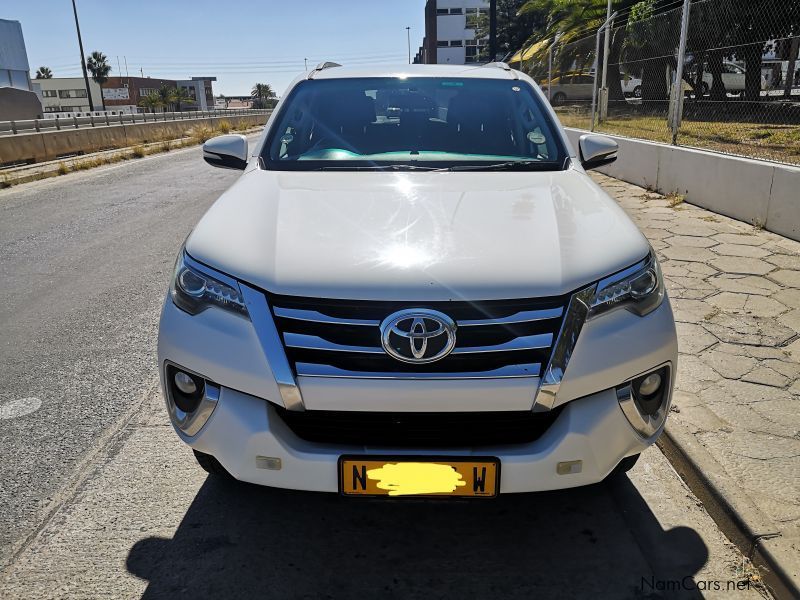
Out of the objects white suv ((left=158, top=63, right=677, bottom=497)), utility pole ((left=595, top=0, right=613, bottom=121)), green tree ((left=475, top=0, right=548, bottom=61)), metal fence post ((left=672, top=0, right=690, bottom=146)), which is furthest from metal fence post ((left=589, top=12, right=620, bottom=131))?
green tree ((left=475, top=0, right=548, bottom=61))

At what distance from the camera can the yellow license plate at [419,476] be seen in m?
2.03

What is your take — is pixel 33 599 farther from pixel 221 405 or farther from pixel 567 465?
pixel 567 465

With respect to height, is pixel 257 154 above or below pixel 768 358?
above

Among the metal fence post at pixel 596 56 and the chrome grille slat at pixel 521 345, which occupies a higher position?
the metal fence post at pixel 596 56

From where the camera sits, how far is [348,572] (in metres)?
2.30

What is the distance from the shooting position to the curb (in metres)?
2.19

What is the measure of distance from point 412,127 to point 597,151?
0.97 m

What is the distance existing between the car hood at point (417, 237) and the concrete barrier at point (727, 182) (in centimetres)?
463

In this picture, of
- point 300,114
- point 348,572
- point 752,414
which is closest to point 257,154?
point 300,114

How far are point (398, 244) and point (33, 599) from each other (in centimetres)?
165

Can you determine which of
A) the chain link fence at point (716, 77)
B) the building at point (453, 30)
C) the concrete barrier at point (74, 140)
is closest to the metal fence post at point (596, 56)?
the chain link fence at point (716, 77)

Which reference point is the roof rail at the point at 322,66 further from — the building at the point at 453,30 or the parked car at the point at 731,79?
the building at the point at 453,30

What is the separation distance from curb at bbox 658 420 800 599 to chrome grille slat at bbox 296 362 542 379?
106cm

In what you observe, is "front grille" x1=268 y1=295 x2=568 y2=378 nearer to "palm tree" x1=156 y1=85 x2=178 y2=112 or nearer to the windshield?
the windshield
